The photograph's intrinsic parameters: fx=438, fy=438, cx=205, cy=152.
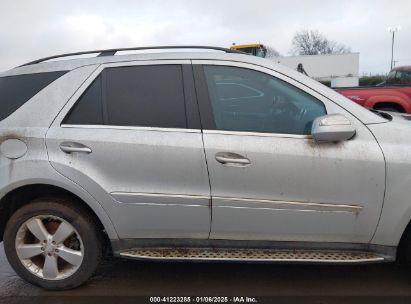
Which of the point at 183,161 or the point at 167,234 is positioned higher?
the point at 183,161

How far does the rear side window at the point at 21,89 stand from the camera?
340cm

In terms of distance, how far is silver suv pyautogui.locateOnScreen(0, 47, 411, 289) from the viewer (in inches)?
119

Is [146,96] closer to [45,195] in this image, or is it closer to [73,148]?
[73,148]

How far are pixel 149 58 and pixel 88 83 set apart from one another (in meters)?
0.50

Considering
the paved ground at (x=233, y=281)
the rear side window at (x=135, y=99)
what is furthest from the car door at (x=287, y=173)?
the paved ground at (x=233, y=281)

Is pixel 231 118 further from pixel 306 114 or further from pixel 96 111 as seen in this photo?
pixel 96 111

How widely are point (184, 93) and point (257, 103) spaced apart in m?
0.54

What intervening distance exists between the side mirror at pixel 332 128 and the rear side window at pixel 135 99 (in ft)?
3.04

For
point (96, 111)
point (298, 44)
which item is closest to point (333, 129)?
point (96, 111)

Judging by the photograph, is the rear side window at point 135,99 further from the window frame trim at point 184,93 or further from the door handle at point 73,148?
the door handle at point 73,148

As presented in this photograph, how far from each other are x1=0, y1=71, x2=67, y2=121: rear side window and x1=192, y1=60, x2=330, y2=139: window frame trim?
1080mm

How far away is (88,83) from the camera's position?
3332 millimetres

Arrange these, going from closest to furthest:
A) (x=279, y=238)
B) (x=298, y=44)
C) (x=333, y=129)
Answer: (x=333, y=129), (x=279, y=238), (x=298, y=44)

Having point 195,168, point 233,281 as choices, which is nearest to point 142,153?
point 195,168
